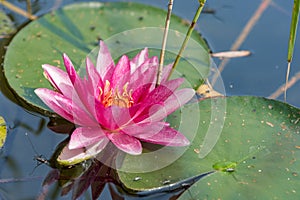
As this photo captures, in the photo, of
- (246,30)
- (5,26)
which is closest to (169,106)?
(246,30)

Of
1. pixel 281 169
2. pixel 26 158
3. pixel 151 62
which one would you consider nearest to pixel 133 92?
pixel 151 62

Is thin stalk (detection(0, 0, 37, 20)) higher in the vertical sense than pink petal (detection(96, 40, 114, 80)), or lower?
higher

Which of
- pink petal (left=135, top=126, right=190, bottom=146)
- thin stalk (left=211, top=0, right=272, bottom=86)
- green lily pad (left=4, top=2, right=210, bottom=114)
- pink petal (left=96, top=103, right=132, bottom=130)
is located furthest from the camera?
thin stalk (left=211, top=0, right=272, bottom=86)

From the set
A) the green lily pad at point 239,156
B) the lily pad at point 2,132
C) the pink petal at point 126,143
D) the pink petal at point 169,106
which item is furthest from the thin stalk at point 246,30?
the lily pad at point 2,132

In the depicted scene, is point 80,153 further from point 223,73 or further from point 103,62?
point 223,73

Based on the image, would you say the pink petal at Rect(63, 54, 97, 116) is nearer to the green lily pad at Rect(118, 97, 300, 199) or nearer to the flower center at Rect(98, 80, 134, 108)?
the flower center at Rect(98, 80, 134, 108)

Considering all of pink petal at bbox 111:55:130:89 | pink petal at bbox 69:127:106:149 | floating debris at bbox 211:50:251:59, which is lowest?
pink petal at bbox 69:127:106:149

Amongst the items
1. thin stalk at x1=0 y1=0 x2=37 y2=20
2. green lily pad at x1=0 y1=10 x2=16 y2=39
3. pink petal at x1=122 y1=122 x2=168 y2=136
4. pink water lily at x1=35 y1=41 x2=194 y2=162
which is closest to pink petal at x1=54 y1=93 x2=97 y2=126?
pink water lily at x1=35 y1=41 x2=194 y2=162
